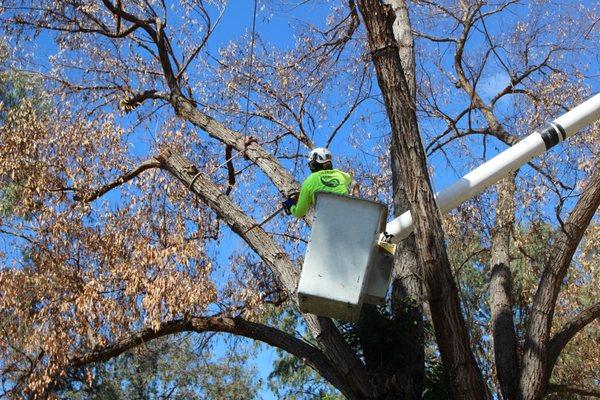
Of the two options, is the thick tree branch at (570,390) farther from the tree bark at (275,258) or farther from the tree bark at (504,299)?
the tree bark at (275,258)

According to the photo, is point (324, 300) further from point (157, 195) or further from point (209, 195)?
point (157, 195)

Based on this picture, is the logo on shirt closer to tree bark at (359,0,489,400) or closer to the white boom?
tree bark at (359,0,489,400)

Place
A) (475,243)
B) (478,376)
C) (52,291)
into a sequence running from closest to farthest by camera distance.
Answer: (478,376)
(52,291)
(475,243)

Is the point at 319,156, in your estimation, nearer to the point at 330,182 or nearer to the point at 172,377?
the point at 330,182

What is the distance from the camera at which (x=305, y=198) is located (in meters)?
6.04

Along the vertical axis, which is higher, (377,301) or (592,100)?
(592,100)

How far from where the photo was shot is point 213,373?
2066 centimetres

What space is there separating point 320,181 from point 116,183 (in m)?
2.89

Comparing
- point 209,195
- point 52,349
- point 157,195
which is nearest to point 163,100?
point 157,195

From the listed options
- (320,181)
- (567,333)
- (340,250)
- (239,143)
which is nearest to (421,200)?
(340,250)

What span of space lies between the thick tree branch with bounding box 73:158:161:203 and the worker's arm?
2116mm

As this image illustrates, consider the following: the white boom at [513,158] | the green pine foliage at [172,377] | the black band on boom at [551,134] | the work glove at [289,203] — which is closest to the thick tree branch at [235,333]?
the work glove at [289,203]

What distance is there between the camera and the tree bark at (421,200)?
5602 mm

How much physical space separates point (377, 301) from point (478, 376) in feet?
2.86
